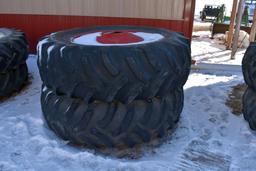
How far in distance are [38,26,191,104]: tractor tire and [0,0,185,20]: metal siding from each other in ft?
5.57

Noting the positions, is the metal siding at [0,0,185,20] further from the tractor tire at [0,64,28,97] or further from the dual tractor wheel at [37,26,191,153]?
the dual tractor wheel at [37,26,191,153]

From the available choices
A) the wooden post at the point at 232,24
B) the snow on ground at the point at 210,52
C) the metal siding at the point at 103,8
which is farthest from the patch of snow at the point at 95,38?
the wooden post at the point at 232,24

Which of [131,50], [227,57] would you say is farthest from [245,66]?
[227,57]

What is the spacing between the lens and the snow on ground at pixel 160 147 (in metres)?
1.88

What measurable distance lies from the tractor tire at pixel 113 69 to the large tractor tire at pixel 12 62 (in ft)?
2.97

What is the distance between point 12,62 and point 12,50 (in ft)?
0.39

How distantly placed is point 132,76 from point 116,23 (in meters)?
2.11

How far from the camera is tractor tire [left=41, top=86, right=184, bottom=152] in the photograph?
6.48ft

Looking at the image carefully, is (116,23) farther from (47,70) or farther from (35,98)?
(47,70)

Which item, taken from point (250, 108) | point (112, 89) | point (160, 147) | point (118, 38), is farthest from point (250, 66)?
point (112, 89)

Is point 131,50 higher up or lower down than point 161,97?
higher up

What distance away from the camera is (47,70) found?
6.67 feet

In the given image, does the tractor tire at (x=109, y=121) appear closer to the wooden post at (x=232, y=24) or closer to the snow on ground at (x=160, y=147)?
the snow on ground at (x=160, y=147)

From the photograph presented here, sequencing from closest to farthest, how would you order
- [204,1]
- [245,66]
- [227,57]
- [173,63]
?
[173,63] < [245,66] < [227,57] < [204,1]
